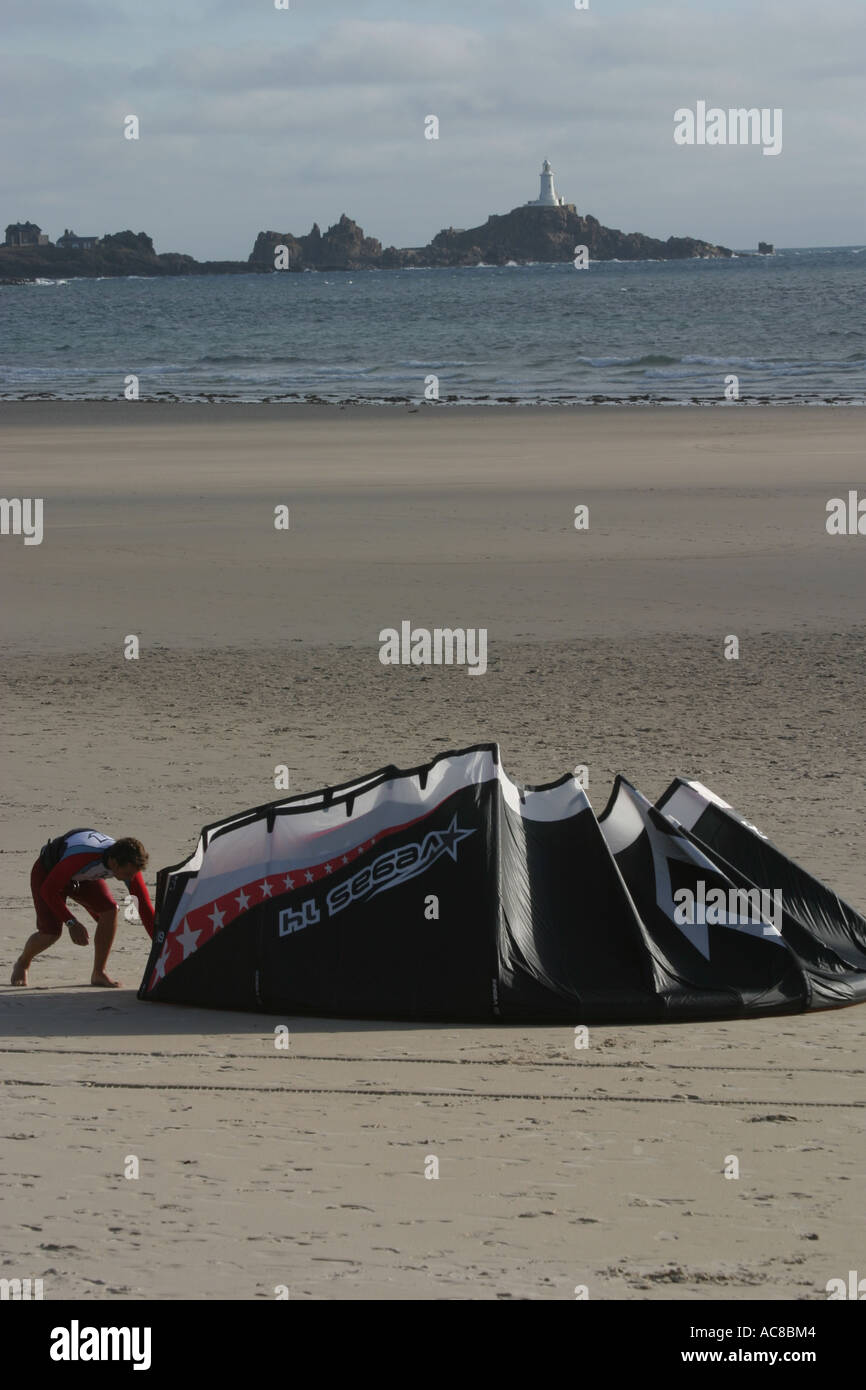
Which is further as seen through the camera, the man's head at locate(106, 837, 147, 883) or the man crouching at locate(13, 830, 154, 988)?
the man crouching at locate(13, 830, 154, 988)

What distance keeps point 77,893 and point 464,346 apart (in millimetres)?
57998

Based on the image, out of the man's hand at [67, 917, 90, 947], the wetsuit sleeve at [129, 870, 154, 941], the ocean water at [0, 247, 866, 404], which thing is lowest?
the man's hand at [67, 917, 90, 947]

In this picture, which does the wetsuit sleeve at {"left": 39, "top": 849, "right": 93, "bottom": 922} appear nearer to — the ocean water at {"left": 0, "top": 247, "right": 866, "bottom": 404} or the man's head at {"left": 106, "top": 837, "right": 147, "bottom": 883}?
the man's head at {"left": 106, "top": 837, "right": 147, "bottom": 883}

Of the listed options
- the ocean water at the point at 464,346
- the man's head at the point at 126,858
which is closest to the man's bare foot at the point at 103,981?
the man's head at the point at 126,858

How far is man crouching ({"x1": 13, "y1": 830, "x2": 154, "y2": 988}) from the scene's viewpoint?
23.8 feet

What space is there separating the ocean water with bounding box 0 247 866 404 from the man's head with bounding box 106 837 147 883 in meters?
33.5

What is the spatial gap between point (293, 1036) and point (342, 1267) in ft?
7.08

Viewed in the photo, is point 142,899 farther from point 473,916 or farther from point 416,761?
point 416,761

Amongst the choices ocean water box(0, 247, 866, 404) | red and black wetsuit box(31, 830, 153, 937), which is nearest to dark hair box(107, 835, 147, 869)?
red and black wetsuit box(31, 830, 153, 937)

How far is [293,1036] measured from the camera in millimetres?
6629

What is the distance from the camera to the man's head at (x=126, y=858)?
7.08 metres

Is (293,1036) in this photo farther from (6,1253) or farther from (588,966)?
(6,1253)

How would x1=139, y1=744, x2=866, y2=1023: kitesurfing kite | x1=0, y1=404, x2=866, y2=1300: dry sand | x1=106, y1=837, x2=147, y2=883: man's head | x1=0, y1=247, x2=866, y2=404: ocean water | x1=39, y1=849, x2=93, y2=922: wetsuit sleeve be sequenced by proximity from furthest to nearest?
x1=0, y1=247, x2=866, y2=404: ocean water
x1=39, y1=849, x2=93, y2=922: wetsuit sleeve
x1=106, y1=837, x2=147, y2=883: man's head
x1=139, y1=744, x2=866, y2=1023: kitesurfing kite
x1=0, y1=404, x2=866, y2=1300: dry sand

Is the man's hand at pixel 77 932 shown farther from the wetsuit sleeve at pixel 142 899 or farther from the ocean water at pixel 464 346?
the ocean water at pixel 464 346
